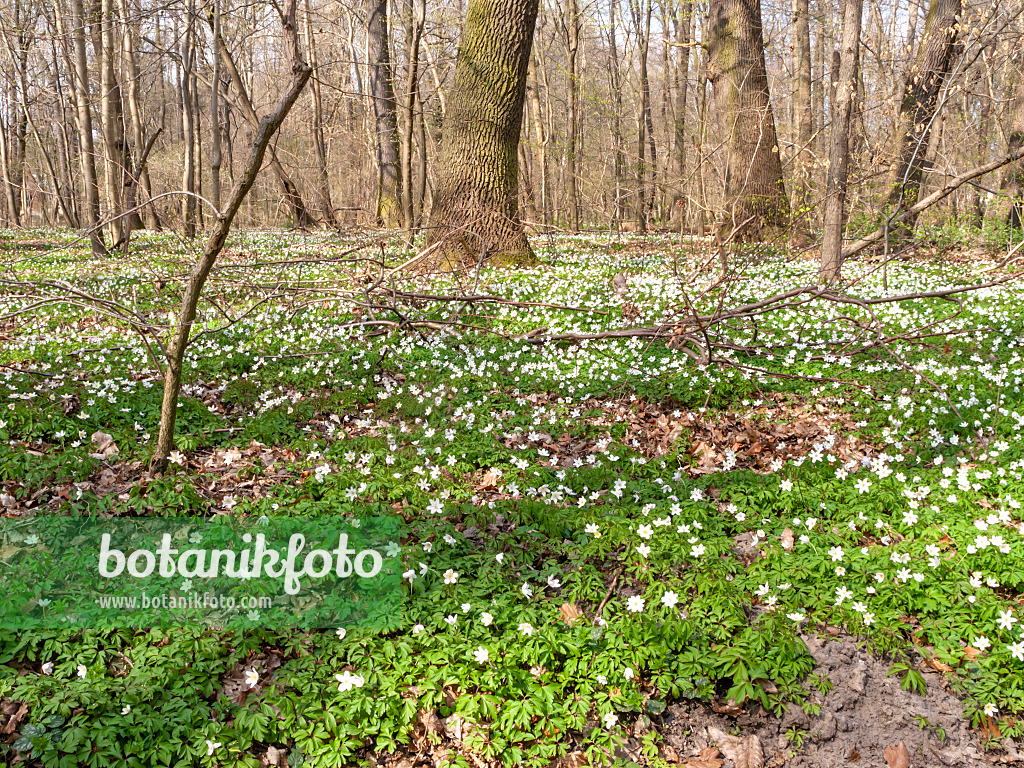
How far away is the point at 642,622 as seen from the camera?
9.75 feet

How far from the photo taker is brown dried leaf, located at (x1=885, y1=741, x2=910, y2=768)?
8.07 feet

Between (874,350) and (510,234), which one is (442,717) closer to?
(874,350)

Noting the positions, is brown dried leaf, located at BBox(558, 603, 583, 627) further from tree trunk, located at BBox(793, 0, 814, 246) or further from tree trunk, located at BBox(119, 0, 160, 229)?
tree trunk, located at BBox(119, 0, 160, 229)

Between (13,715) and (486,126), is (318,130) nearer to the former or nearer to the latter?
(486,126)

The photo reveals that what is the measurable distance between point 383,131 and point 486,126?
1175cm

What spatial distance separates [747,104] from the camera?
46.5 feet

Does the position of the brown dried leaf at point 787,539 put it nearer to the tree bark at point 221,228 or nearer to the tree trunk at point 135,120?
the tree bark at point 221,228

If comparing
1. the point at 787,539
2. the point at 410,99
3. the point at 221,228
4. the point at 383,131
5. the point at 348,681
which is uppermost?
the point at 383,131

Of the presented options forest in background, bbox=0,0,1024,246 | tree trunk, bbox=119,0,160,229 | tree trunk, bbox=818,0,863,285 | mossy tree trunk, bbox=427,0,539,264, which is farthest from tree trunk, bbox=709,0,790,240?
tree trunk, bbox=119,0,160,229

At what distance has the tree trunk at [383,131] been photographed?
20.7m

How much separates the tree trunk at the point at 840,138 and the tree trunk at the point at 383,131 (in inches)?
557

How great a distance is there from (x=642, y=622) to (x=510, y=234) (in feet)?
29.7

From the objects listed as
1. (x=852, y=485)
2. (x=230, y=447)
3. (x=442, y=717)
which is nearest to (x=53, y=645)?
(x=442, y=717)

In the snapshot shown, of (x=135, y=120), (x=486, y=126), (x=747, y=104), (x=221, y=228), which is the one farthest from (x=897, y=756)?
(x=135, y=120)
